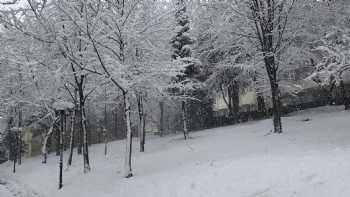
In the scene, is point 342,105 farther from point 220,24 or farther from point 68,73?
point 68,73

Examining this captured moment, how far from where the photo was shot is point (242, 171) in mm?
12398

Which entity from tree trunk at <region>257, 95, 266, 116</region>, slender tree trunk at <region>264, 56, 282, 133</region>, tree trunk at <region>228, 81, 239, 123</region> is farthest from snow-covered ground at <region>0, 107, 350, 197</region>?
tree trunk at <region>228, 81, 239, 123</region>

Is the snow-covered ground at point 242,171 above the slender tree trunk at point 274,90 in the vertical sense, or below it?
below

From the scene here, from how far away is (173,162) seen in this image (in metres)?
18.5

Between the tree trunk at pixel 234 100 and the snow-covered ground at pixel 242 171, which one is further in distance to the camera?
the tree trunk at pixel 234 100

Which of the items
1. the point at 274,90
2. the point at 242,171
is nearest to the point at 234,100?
the point at 274,90

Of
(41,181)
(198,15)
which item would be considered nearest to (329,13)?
(198,15)

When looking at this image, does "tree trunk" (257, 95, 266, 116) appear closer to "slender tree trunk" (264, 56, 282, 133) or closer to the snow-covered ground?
the snow-covered ground

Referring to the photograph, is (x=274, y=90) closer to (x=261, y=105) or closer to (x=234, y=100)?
(x=261, y=105)

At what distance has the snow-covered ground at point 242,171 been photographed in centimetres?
1029

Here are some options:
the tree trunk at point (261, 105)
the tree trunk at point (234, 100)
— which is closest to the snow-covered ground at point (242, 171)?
the tree trunk at point (261, 105)

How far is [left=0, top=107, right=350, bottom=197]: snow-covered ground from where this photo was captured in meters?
10.3

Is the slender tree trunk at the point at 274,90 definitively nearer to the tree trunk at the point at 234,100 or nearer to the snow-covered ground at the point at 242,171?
the snow-covered ground at the point at 242,171

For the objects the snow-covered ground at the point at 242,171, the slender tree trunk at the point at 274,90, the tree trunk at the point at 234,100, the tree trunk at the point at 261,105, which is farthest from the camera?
the tree trunk at the point at 234,100
